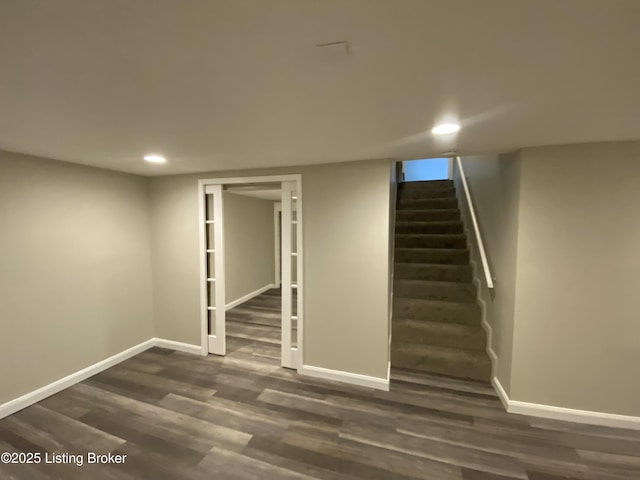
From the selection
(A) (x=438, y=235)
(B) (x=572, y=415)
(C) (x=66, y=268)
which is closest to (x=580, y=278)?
(B) (x=572, y=415)

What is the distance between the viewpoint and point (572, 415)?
2281mm

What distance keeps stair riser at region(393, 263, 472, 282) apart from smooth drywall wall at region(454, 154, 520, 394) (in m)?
0.16


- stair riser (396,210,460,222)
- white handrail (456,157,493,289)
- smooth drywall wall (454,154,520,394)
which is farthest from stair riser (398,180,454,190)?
smooth drywall wall (454,154,520,394)

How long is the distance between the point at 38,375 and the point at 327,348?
2.67m

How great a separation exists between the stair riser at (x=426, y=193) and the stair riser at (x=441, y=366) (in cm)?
293

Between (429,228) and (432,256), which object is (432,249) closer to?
(432,256)

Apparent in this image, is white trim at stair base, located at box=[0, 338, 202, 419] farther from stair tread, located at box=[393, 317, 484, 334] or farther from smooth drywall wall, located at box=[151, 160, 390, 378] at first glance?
stair tread, located at box=[393, 317, 484, 334]

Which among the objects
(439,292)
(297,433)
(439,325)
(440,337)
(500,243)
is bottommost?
(297,433)

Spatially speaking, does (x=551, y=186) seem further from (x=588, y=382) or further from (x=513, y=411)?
(x=513, y=411)

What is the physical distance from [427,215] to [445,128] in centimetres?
297

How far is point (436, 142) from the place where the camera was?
7.07 ft

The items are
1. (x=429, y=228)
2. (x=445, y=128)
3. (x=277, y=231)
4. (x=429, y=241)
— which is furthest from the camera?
(x=277, y=231)

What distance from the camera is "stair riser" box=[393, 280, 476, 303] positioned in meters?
3.41

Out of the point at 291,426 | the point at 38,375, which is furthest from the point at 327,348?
the point at 38,375
